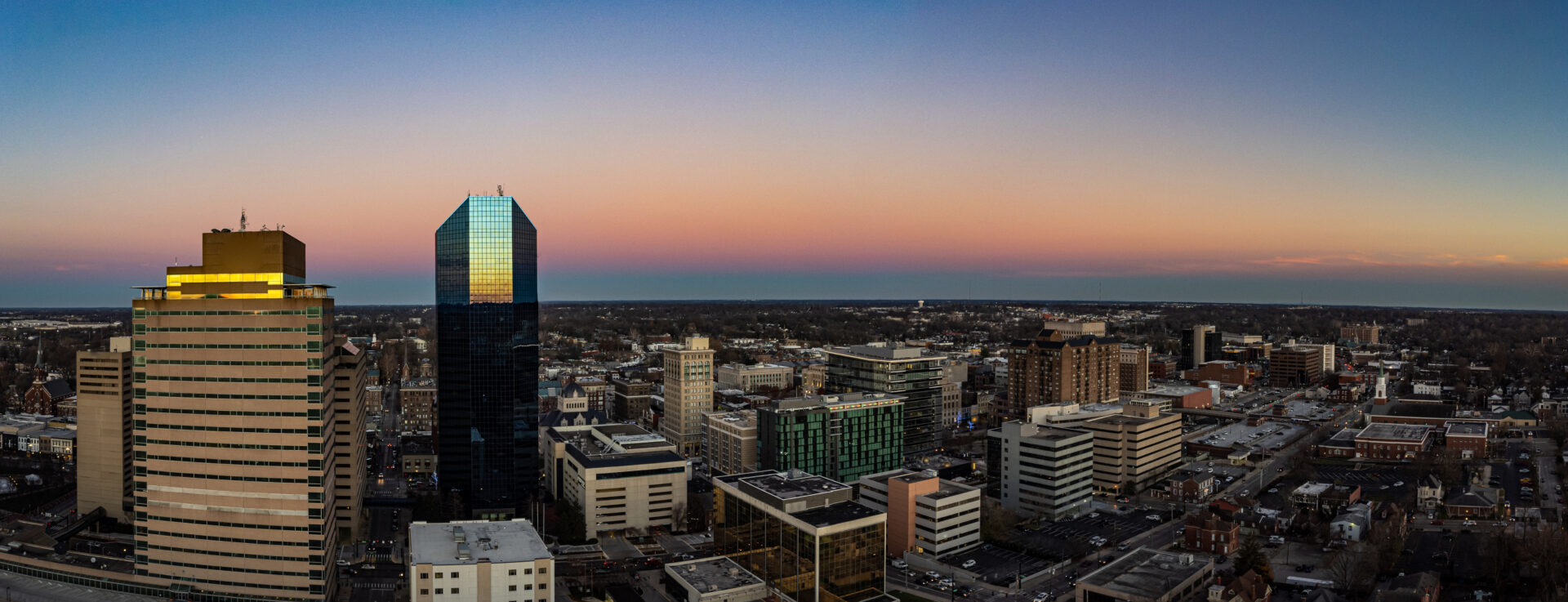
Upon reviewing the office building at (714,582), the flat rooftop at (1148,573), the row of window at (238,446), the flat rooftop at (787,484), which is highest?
the row of window at (238,446)

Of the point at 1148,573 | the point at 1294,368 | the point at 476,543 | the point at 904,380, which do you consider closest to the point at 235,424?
the point at 476,543

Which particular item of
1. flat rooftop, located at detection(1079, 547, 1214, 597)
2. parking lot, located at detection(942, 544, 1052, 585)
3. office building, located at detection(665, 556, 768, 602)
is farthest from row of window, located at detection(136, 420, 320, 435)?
flat rooftop, located at detection(1079, 547, 1214, 597)

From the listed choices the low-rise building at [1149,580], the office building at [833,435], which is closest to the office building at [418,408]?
the office building at [833,435]

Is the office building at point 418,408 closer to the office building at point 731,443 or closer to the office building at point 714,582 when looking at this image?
the office building at point 731,443

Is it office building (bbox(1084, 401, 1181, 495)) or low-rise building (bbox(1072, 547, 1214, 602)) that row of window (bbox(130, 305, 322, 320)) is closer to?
low-rise building (bbox(1072, 547, 1214, 602))

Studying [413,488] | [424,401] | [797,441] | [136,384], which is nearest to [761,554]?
[797,441]

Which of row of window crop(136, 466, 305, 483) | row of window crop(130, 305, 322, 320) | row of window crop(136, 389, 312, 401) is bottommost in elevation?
row of window crop(136, 466, 305, 483)

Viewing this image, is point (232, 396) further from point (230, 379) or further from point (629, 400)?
point (629, 400)
